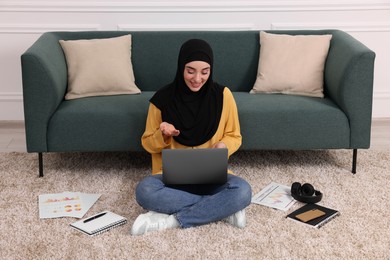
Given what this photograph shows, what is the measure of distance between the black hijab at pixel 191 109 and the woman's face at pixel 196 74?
68 mm

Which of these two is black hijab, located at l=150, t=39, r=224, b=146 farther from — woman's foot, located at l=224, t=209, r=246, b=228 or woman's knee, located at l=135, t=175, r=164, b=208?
woman's foot, located at l=224, t=209, r=246, b=228

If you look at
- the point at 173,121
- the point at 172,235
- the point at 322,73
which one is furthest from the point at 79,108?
the point at 322,73

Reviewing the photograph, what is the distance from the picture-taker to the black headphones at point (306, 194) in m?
3.40

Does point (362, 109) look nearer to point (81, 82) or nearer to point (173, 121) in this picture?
point (173, 121)

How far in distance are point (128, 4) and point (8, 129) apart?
4.20 feet

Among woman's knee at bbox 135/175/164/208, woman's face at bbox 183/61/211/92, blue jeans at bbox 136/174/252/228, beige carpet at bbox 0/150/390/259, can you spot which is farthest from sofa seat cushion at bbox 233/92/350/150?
woman's knee at bbox 135/175/164/208

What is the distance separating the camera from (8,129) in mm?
4824

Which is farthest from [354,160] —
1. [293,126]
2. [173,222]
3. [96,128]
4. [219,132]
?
[96,128]

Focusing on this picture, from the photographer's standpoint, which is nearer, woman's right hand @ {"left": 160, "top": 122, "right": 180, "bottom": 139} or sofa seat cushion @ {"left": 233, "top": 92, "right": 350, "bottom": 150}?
woman's right hand @ {"left": 160, "top": 122, "right": 180, "bottom": 139}

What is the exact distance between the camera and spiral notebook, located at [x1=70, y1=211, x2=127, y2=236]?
3080 mm

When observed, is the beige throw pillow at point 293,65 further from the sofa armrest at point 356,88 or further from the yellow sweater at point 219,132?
the yellow sweater at point 219,132

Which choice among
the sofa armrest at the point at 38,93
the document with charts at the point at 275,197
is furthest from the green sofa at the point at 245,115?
the document with charts at the point at 275,197

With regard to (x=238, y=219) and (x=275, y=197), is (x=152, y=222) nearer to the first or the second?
(x=238, y=219)

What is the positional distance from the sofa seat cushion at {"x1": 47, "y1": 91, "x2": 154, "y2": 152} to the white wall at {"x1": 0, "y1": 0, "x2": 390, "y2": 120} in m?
1.17
